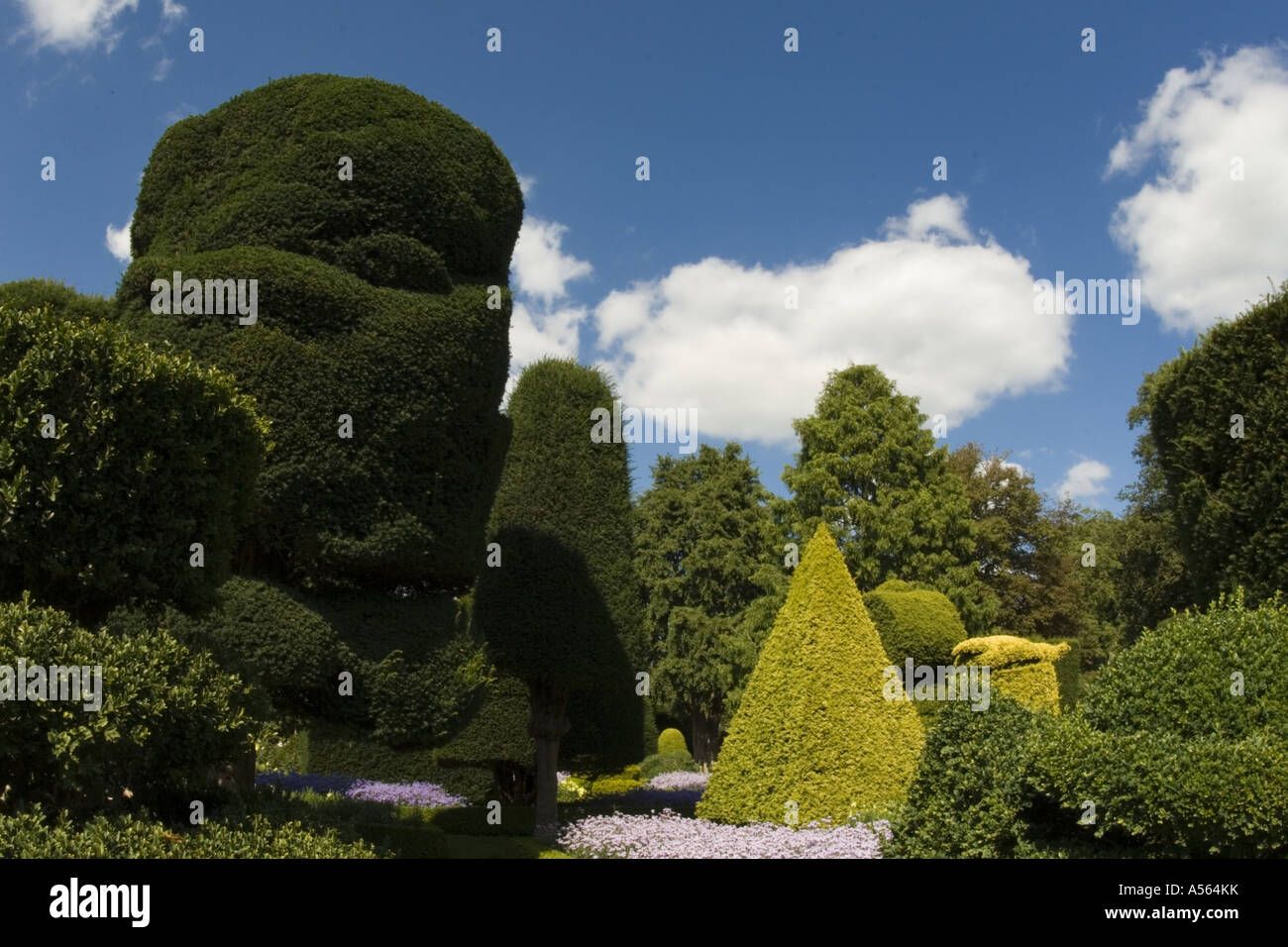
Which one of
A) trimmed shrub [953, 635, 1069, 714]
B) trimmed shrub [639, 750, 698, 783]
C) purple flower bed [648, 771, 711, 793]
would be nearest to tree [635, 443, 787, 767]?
trimmed shrub [639, 750, 698, 783]

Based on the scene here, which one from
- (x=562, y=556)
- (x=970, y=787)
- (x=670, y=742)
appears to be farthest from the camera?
(x=670, y=742)

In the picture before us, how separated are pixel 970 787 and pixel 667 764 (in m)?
27.6

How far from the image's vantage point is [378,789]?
70.1ft

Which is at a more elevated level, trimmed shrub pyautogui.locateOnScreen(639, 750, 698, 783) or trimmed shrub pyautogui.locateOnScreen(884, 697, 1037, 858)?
trimmed shrub pyautogui.locateOnScreen(884, 697, 1037, 858)

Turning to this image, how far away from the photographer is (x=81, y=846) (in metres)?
7.02

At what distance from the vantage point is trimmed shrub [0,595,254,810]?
7.35 metres

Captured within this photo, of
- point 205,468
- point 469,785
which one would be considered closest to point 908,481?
point 469,785

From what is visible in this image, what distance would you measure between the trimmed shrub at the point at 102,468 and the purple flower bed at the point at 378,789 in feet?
41.5

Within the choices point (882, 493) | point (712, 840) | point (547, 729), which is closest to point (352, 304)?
point (712, 840)

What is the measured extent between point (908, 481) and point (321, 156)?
24057 millimetres

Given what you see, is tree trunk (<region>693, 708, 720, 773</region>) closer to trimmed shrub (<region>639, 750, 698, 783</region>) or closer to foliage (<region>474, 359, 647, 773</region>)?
trimmed shrub (<region>639, 750, 698, 783</region>)

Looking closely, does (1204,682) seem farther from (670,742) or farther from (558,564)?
(670,742)

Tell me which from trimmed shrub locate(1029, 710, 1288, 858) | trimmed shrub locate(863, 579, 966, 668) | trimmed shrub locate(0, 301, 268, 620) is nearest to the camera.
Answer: trimmed shrub locate(1029, 710, 1288, 858)

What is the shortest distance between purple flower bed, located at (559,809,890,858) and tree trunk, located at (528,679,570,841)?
3.11 meters
